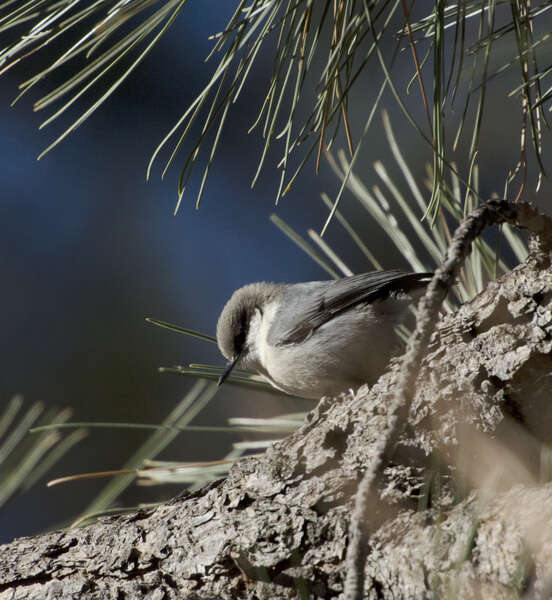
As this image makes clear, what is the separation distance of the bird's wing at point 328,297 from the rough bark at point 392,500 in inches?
24.2

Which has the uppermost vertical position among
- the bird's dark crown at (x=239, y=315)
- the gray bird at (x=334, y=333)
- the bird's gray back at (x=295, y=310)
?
the bird's dark crown at (x=239, y=315)

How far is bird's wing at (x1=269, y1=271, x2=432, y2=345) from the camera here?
184 cm

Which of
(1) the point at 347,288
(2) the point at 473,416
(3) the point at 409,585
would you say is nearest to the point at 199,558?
(3) the point at 409,585

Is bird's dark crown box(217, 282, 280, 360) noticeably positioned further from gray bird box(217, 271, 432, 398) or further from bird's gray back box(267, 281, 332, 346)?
bird's gray back box(267, 281, 332, 346)

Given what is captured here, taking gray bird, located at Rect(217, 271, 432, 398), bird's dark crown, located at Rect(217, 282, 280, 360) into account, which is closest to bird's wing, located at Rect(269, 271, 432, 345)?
gray bird, located at Rect(217, 271, 432, 398)

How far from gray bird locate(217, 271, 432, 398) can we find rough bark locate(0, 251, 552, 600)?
1.65ft

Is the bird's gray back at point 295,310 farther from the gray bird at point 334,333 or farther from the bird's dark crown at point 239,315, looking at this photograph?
the bird's dark crown at point 239,315

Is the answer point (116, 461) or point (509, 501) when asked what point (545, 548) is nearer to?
point (509, 501)

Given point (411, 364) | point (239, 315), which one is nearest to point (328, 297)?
point (239, 315)

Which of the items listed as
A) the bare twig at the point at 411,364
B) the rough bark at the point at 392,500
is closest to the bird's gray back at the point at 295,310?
the rough bark at the point at 392,500

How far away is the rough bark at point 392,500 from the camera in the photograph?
91cm

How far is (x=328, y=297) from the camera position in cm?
203

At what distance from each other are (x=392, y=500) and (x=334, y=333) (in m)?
0.94

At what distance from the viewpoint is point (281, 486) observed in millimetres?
1107
